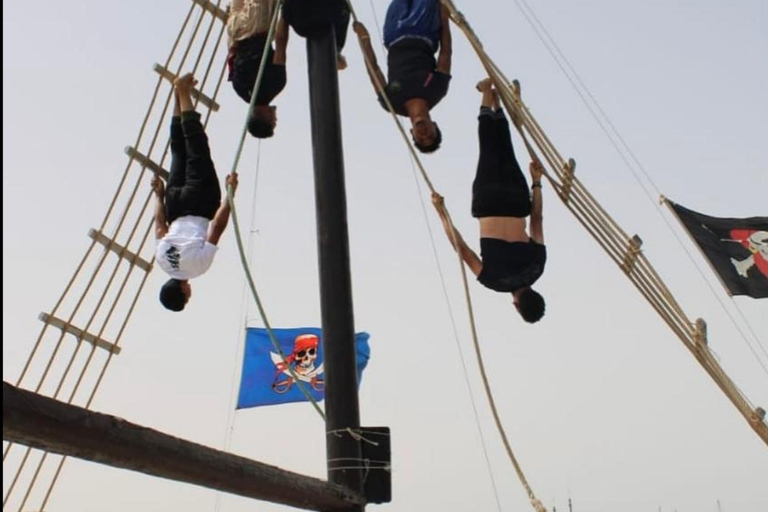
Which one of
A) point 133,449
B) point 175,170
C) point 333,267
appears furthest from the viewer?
point 175,170

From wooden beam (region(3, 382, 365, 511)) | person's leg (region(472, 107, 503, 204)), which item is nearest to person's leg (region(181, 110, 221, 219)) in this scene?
person's leg (region(472, 107, 503, 204))

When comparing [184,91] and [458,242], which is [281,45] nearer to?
[184,91]

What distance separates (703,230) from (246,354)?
19.4 ft

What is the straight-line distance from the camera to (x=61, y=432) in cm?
199

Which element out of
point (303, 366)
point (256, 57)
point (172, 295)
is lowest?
point (172, 295)

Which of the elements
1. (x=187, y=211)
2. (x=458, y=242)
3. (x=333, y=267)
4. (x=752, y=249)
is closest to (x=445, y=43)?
(x=458, y=242)

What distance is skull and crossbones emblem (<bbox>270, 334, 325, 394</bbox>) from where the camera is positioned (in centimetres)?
1121

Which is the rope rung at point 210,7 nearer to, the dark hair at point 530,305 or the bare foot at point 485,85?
the bare foot at point 485,85

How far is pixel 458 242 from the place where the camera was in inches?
201

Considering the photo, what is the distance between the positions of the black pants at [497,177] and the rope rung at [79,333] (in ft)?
10.3

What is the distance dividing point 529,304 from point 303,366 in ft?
21.5

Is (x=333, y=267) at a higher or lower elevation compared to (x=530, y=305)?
lower

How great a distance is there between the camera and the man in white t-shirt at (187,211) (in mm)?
5305

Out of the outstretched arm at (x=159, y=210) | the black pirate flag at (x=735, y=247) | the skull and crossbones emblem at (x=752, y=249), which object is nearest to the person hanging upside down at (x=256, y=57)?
the outstretched arm at (x=159, y=210)
